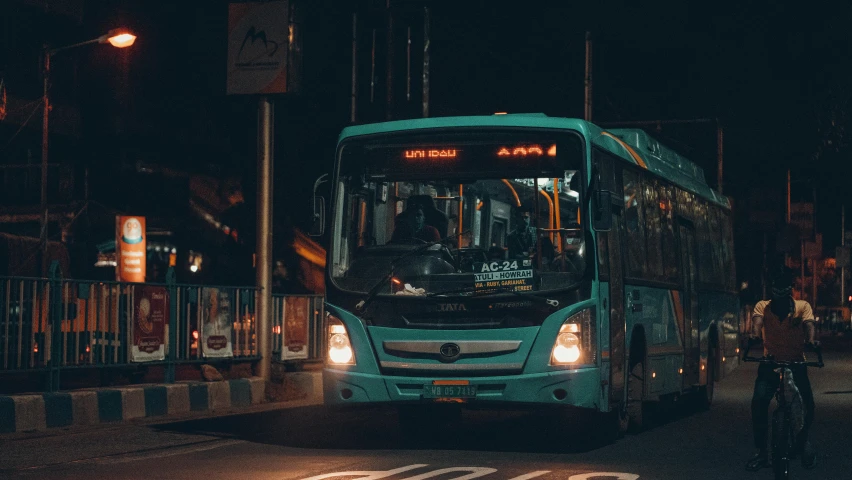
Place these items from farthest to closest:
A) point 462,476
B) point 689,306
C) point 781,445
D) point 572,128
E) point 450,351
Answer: point 689,306
point 572,128
point 450,351
point 462,476
point 781,445

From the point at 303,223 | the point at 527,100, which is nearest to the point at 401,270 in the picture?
the point at 303,223

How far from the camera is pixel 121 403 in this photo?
51.6ft

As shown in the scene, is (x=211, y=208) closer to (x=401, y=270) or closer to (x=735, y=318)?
(x=735, y=318)

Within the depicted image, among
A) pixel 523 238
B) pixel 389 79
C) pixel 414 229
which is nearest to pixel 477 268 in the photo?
pixel 523 238

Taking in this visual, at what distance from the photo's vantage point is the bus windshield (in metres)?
12.1

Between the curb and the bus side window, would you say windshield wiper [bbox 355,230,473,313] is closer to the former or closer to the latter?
the bus side window

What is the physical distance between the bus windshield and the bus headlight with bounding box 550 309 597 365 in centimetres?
34

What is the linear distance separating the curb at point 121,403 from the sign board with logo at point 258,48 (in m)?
4.15

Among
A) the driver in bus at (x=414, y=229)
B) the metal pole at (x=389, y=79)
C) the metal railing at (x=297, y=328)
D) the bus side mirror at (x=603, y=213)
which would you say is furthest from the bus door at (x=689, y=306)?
the metal pole at (x=389, y=79)

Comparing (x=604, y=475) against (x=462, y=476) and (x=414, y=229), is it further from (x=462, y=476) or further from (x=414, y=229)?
(x=414, y=229)

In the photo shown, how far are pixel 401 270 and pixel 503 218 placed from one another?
1025 millimetres

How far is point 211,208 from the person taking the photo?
113ft

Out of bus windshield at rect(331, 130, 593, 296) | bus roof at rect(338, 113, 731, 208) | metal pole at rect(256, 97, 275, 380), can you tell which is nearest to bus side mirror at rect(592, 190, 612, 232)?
bus windshield at rect(331, 130, 593, 296)

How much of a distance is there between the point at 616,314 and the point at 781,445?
332 cm
